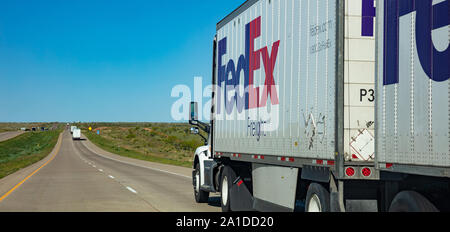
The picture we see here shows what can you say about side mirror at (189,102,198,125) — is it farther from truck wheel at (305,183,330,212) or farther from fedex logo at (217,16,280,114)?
truck wheel at (305,183,330,212)

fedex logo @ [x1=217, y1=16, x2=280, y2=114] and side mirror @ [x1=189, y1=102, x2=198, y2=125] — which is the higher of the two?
fedex logo @ [x1=217, y1=16, x2=280, y2=114]

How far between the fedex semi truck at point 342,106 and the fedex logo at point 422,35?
0.01m

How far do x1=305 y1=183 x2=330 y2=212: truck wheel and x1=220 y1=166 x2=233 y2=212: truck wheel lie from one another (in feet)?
15.7

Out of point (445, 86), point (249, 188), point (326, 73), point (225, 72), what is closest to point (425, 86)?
point (445, 86)

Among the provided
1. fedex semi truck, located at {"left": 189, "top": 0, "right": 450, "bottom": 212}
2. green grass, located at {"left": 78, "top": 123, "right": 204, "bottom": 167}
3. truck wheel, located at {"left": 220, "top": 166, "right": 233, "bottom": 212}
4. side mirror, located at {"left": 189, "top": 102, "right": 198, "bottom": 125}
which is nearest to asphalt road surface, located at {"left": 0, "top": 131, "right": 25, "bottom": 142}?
green grass, located at {"left": 78, "top": 123, "right": 204, "bottom": 167}

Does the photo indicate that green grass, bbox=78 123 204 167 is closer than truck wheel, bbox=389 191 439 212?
No

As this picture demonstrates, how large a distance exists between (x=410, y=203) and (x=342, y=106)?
6.45 feet

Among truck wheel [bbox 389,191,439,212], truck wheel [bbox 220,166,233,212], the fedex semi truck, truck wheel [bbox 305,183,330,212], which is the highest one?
the fedex semi truck

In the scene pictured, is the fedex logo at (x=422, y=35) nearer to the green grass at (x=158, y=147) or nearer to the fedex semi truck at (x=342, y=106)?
the fedex semi truck at (x=342, y=106)

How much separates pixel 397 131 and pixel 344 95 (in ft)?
4.65

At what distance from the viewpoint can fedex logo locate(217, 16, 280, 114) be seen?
1102 cm

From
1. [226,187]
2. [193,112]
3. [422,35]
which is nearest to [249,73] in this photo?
[226,187]

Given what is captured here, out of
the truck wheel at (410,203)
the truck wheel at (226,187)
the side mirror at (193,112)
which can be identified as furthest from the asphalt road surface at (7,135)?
the truck wheel at (410,203)

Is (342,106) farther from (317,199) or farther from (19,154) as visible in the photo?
(19,154)
